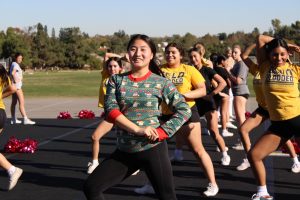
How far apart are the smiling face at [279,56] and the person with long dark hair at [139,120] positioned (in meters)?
1.83

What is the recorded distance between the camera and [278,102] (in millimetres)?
5375

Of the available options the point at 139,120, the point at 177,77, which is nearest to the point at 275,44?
the point at 177,77

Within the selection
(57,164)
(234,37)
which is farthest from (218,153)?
(234,37)

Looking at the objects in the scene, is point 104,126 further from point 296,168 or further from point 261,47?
point 296,168

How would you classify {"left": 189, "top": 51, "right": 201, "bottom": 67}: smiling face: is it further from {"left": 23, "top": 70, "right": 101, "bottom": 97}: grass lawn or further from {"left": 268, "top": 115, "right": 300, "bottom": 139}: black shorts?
{"left": 23, "top": 70, "right": 101, "bottom": 97}: grass lawn

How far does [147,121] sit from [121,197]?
7.91 ft

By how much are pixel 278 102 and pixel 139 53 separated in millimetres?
2035

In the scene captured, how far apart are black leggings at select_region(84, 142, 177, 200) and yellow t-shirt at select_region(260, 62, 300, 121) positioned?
6.19ft

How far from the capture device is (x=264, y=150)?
5352 mm

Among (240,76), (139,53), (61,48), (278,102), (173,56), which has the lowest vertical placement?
(61,48)

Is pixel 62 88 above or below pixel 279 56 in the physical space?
below

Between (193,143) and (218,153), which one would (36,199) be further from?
(218,153)

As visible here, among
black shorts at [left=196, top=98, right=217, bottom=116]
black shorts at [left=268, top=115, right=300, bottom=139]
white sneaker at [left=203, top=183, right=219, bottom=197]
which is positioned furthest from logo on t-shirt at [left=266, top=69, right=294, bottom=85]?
black shorts at [left=196, top=98, right=217, bottom=116]

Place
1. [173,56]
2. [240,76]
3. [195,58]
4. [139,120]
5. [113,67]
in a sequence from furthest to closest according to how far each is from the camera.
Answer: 1. [240,76]
2. [195,58]
3. [113,67]
4. [173,56]
5. [139,120]
